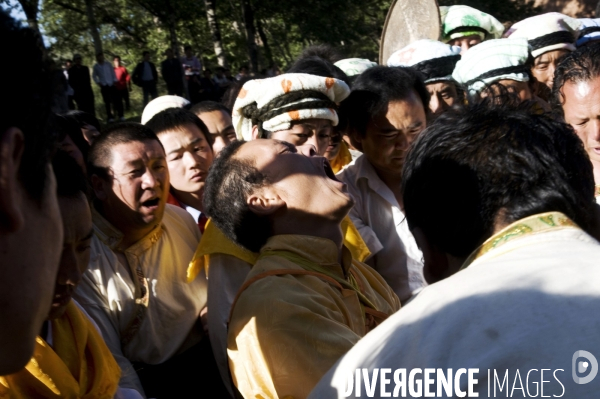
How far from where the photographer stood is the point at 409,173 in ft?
5.89

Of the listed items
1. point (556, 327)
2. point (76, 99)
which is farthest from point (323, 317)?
point (76, 99)

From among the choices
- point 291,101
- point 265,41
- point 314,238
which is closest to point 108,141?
point 291,101

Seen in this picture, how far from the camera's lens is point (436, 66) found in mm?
4824

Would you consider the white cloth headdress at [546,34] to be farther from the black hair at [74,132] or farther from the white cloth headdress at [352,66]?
the black hair at [74,132]

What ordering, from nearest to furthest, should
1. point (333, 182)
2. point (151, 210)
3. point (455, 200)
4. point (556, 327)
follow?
point (556, 327) < point (455, 200) < point (333, 182) < point (151, 210)

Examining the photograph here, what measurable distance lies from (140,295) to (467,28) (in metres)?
4.52

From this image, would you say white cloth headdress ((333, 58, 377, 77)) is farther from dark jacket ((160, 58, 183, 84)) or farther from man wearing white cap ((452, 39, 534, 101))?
dark jacket ((160, 58, 183, 84))

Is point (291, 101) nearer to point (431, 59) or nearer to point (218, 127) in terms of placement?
point (218, 127)

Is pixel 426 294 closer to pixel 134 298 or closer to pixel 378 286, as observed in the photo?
pixel 378 286

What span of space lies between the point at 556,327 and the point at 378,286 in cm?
167

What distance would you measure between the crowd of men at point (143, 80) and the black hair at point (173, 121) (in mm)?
14454

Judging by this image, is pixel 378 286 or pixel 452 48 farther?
pixel 452 48

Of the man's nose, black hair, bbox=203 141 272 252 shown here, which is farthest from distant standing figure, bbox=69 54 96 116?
black hair, bbox=203 141 272 252

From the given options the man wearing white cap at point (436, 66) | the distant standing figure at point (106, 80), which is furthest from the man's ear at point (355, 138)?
the distant standing figure at point (106, 80)
